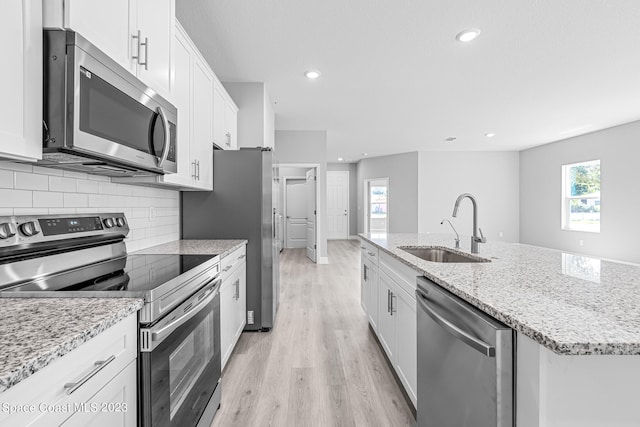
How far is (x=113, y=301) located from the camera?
971mm

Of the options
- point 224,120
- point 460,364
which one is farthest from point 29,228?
point 224,120

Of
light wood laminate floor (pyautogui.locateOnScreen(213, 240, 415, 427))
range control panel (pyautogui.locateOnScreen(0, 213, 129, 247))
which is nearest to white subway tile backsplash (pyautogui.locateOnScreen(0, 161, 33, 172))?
range control panel (pyautogui.locateOnScreen(0, 213, 129, 247))

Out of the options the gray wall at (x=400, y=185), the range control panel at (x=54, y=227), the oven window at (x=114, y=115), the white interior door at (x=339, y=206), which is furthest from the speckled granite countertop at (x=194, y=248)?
the white interior door at (x=339, y=206)

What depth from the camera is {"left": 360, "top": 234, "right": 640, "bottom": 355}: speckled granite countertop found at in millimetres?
671

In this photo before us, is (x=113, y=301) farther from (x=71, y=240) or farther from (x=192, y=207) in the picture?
(x=192, y=207)

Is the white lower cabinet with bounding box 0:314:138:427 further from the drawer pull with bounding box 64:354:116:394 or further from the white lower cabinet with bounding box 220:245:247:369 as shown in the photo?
the white lower cabinet with bounding box 220:245:247:369

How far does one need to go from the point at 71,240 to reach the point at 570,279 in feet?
6.93

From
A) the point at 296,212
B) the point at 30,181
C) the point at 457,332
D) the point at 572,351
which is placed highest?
the point at 30,181

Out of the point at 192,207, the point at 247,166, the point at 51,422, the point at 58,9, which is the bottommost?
the point at 51,422

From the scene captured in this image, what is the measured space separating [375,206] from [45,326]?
943 centimetres

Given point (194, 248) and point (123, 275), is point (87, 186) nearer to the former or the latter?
point (123, 275)

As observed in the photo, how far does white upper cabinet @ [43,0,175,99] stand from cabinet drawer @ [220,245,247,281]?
107 cm

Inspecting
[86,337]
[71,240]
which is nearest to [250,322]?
[71,240]

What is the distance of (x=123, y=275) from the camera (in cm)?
130
